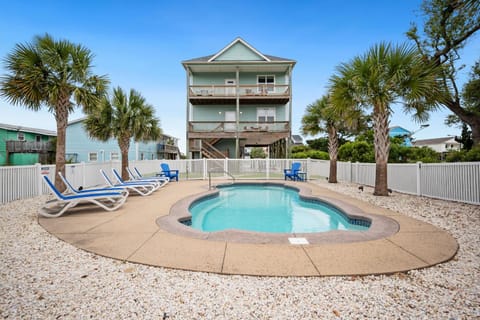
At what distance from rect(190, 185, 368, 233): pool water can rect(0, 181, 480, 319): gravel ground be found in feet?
10.4

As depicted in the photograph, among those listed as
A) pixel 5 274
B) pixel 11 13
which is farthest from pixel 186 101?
pixel 5 274

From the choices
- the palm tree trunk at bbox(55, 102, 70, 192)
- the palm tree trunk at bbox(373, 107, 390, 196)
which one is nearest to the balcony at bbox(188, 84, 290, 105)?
the palm tree trunk at bbox(373, 107, 390, 196)

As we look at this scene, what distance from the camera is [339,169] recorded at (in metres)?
14.3

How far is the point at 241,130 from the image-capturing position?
60.1 ft

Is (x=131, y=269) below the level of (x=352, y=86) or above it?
below

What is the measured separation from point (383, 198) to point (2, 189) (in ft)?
42.2

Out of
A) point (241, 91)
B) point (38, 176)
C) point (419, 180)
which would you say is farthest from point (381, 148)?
point (38, 176)

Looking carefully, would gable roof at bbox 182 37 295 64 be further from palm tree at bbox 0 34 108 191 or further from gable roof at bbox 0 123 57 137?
gable roof at bbox 0 123 57 137

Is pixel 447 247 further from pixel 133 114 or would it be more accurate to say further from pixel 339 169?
pixel 133 114

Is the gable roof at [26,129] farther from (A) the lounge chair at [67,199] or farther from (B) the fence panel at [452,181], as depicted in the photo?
(B) the fence panel at [452,181]

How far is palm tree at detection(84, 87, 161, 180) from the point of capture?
11.0 metres

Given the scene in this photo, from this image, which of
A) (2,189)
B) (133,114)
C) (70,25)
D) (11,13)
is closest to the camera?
(2,189)

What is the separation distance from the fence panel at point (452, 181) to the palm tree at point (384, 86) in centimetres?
138

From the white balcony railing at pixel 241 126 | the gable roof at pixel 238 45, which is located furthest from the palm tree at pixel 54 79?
the gable roof at pixel 238 45
